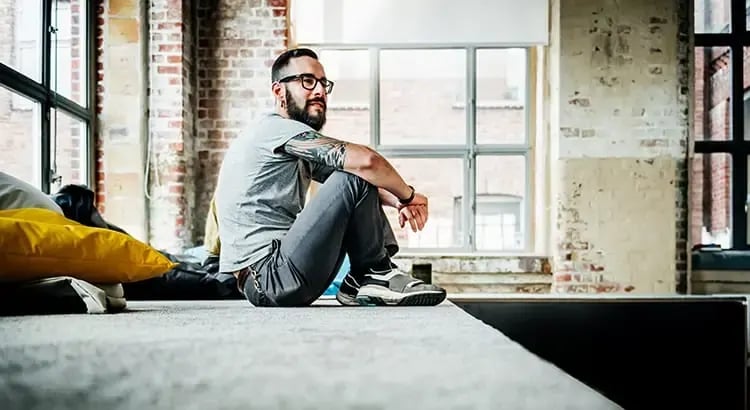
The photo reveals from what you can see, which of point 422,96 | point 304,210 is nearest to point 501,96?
point 422,96

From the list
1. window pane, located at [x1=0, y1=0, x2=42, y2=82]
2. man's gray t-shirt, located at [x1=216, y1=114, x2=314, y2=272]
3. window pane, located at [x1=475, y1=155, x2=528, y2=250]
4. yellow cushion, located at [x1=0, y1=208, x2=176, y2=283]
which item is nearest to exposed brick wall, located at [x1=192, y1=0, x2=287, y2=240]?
window pane, located at [x1=0, y1=0, x2=42, y2=82]

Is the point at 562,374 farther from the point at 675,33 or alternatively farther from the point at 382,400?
the point at 675,33

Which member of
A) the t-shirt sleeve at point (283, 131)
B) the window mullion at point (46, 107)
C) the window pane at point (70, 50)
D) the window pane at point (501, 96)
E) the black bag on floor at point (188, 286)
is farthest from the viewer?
the window pane at point (501, 96)

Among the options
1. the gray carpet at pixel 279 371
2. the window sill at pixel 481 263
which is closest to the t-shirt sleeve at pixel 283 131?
the gray carpet at pixel 279 371

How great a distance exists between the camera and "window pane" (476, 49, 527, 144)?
630 cm

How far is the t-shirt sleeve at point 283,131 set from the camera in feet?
9.45

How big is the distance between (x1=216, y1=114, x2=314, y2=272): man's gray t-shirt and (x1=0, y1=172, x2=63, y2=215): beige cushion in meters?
0.58

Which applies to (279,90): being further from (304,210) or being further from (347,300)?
(347,300)

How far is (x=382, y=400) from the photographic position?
968mm

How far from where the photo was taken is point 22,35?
14.2 feet

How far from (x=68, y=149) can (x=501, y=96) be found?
307cm

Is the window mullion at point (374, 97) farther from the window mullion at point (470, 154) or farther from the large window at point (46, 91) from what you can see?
the large window at point (46, 91)

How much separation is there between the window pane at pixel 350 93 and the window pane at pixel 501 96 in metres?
0.84

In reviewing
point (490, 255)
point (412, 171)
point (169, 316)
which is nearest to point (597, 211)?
point (490, 255)
